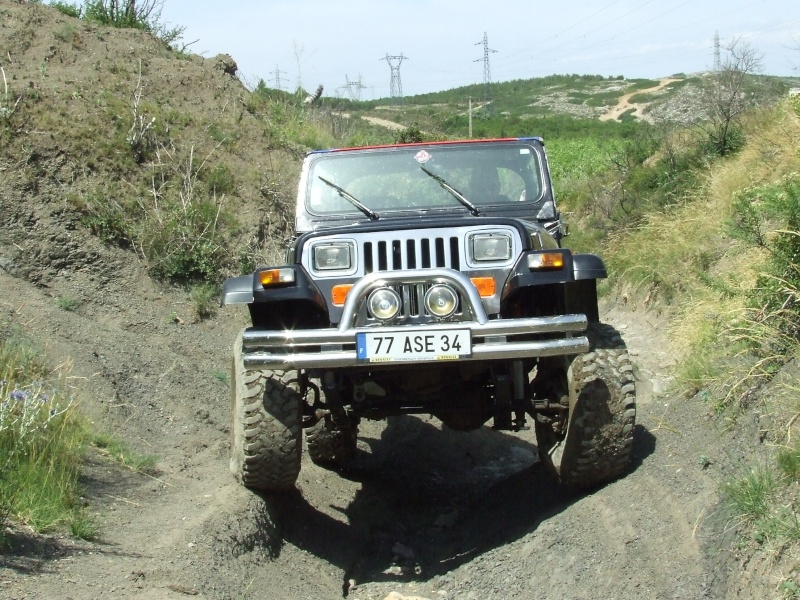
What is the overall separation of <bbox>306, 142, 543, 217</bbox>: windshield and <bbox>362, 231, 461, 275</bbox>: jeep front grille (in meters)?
1.17

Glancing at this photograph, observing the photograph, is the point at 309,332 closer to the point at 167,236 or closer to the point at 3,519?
the point at 3,519

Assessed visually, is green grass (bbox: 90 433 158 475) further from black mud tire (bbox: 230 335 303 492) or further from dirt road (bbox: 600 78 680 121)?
dirt road (bbox: 600 78 680 121)

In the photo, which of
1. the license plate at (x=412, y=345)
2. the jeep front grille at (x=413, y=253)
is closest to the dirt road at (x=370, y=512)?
the license plate at (x=412, y=345)

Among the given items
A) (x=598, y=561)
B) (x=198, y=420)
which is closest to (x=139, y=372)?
(x=198, y=420)

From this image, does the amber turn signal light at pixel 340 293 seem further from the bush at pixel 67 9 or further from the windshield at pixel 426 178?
the bush at pixel 67 9

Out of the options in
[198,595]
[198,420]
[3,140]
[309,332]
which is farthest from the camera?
[3,140]

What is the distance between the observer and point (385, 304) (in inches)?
182

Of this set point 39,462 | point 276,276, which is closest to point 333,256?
point 276,276

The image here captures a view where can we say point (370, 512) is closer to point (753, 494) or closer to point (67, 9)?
point (753, 494)

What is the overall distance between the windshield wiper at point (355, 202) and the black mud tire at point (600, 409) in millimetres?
1625

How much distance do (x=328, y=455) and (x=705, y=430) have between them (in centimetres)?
278

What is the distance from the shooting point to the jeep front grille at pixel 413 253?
4.89 meters

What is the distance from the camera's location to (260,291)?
4.88m

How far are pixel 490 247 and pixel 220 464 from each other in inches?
114
